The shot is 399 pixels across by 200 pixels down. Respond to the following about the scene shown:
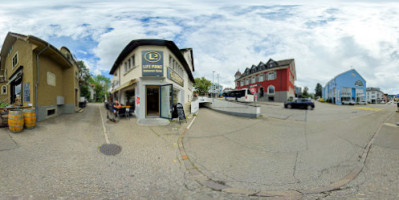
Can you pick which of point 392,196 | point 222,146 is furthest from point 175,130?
point 392,196

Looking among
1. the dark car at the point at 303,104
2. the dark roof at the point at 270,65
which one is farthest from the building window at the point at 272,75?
the dark car at the point at 303,104

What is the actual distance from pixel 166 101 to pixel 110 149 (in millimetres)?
5185

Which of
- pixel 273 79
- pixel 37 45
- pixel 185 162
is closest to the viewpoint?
pixel 185 162

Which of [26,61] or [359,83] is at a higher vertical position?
[359,83]

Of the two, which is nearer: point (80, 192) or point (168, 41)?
point (80, 192)

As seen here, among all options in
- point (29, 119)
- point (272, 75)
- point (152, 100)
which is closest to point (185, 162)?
point (29, 119)

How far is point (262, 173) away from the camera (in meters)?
3.35

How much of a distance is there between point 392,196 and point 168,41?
10.1 metres

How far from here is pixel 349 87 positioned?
30.8 metres

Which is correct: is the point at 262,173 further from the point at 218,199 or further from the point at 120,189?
the point at 120,189

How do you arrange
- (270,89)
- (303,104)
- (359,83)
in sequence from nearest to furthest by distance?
1. (303,104)
2. (270,89)
3. (359,83)

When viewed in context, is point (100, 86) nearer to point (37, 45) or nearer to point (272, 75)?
point (37, 45)

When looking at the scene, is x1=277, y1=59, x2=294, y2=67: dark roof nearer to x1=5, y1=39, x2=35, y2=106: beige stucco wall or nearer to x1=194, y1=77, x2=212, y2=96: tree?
x1=194, y1=77, x2=212, y2=96: tree

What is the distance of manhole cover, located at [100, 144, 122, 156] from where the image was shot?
167 inches
